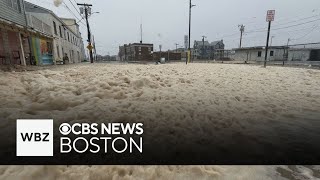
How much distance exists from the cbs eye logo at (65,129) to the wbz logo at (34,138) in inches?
5.7

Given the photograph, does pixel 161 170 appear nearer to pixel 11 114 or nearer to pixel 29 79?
pixel 11 114

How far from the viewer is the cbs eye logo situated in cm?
302

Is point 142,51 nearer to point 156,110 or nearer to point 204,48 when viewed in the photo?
point 204,48

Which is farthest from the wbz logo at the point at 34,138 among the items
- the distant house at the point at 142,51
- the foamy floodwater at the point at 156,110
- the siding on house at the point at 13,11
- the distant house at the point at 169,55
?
the distant house at the point at 142,51

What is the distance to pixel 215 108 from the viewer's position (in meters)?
4.38

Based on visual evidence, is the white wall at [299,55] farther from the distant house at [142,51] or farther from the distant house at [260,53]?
the distant house at [142,51]

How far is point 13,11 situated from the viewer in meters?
12.6

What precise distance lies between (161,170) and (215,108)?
2496 mm

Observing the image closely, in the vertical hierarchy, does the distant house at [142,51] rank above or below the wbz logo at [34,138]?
above

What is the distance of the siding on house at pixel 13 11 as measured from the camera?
442 inches

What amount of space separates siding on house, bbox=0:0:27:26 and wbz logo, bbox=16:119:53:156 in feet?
36.1

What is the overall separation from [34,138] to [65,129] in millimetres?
498

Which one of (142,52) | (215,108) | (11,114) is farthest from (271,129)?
(142,52)

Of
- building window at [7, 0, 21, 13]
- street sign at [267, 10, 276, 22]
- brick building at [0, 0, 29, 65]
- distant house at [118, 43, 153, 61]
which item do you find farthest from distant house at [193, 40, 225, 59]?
brick building at [0, 0, 29, 65]
